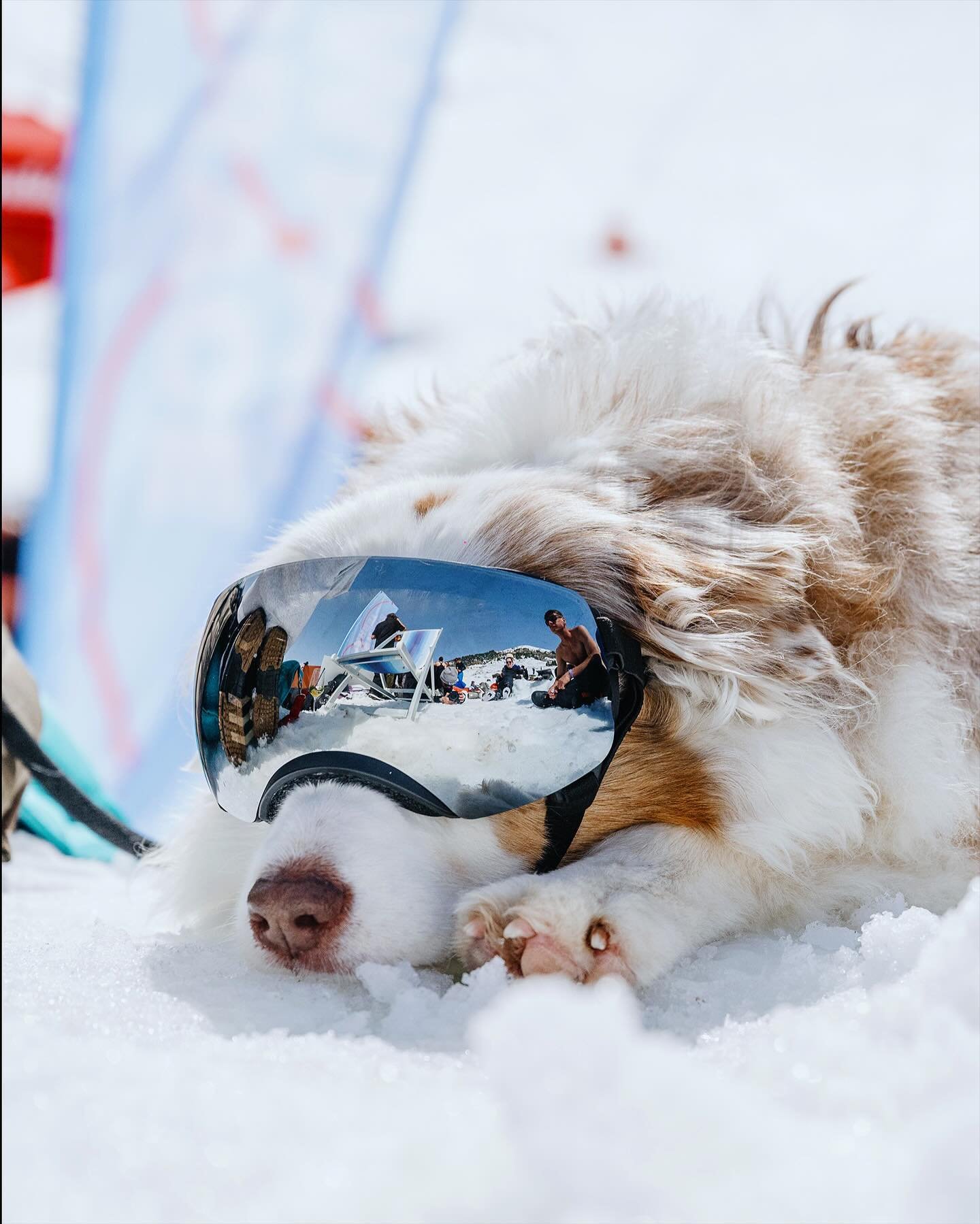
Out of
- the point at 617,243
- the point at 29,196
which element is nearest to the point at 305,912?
the point at 617,243

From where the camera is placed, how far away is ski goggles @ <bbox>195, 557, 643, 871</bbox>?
4.15 feet

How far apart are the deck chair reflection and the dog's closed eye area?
0.73 ft

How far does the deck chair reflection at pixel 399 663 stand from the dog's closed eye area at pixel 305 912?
22cm

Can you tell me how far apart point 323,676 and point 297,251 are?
130 inches

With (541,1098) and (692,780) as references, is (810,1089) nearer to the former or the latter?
(541,1098)

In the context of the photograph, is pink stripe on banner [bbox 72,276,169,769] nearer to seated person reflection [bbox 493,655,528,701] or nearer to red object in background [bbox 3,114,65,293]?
red object in background [bbox 3,114,65,293]

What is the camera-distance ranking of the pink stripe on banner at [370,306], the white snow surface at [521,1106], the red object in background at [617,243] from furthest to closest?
the pink stripe on banner at [370,306] < the red object in background at [617,243] < the white snow surface at [521,1106]

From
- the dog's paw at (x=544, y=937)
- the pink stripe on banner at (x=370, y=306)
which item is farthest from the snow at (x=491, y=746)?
the pink stripe on banner at (x=370, y=306)

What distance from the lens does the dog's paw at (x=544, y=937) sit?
1102 millimetres

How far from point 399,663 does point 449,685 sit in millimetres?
70

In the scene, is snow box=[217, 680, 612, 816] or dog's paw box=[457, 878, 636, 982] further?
snow box=[217, 680, 612, 816]

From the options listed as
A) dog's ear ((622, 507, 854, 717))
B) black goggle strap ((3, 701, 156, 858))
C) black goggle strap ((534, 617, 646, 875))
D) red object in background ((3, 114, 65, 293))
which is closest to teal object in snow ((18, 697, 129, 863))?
black goggle strap ((3, 701, 156, 858))

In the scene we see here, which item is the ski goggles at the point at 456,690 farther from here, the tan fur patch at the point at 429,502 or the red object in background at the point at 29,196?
Answer: the red object in background at the point at 29,196

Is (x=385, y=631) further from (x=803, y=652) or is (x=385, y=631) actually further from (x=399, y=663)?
(x=803, y=652)
